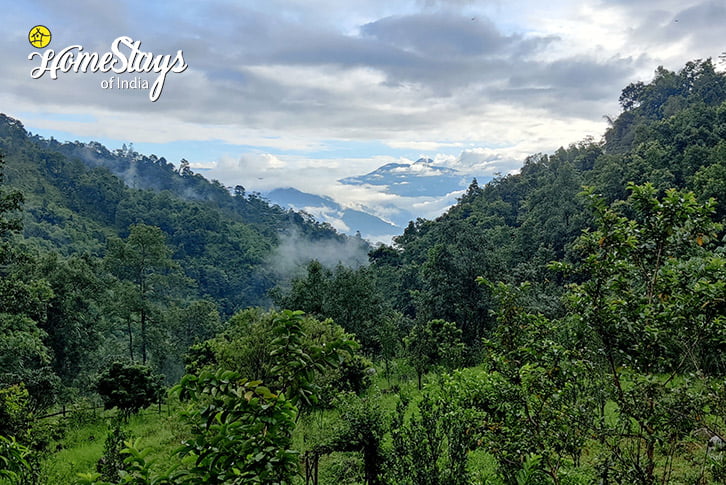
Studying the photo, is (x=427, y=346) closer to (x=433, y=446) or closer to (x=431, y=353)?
(x=431, y=353)

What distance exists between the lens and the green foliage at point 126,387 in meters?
15.1

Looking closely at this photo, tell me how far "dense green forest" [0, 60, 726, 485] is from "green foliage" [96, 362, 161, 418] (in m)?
0.06

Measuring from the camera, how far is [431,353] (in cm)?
1627

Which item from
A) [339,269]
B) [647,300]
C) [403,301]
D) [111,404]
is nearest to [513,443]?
[647,300]

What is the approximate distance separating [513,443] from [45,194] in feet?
225

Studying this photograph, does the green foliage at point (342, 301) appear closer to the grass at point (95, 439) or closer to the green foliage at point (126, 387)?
the grass at point (95, 439)

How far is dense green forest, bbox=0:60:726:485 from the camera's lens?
2.43m

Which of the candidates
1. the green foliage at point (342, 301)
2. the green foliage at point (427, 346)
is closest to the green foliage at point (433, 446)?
the green foliage at point (427, 346)

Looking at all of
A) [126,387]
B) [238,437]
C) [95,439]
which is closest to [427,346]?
[126,387]

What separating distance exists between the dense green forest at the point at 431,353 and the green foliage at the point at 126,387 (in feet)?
0.18

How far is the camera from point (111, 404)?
15148 mm

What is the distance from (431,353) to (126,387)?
10.2 m

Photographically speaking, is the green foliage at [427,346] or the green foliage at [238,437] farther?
the green foliage at [427,346]

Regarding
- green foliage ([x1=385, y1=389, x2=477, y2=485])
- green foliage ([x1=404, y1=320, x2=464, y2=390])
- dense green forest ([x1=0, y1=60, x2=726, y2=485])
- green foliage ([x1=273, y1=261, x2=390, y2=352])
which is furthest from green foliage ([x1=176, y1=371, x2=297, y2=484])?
green foliage ([x1=273, y1=261, x2=390, y2=352])
